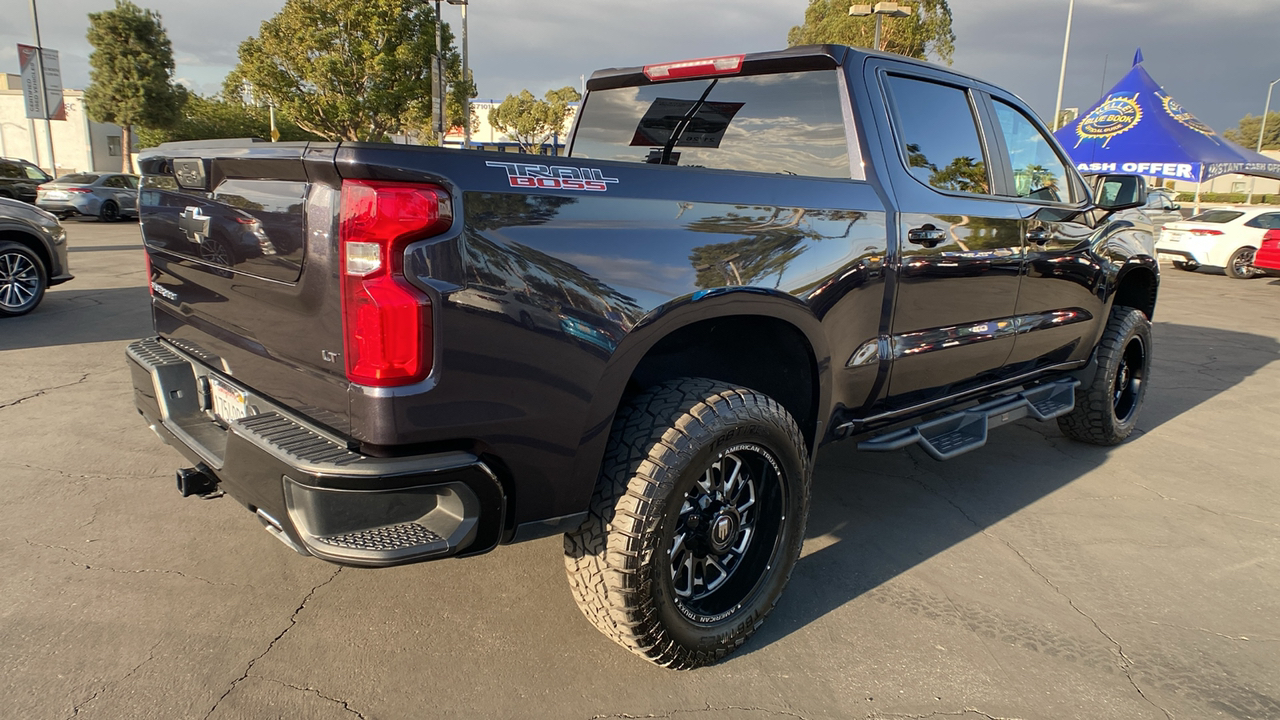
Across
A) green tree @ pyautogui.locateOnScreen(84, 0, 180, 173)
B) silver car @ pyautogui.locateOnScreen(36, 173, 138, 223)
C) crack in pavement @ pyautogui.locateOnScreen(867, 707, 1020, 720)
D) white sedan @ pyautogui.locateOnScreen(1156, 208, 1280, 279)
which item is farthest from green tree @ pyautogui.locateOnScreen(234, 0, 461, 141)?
crack in pavement @ pyautogui.locateOnScreen(867, 707, 1020, 720)

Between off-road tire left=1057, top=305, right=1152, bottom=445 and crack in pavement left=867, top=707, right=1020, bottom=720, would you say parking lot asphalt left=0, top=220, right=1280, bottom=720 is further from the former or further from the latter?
off-road tire left=1057, top=305, right=1152, bottom=445

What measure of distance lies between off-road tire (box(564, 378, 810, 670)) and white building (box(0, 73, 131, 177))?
49.9 metres

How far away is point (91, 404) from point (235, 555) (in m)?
2.66

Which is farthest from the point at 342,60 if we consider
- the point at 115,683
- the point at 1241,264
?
the point at 115,683

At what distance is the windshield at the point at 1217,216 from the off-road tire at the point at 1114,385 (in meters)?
14.0

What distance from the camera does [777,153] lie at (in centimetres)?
339

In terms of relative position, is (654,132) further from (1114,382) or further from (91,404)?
(91,404)

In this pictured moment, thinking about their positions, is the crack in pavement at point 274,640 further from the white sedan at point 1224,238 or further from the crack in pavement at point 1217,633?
the white sedan at point 1224,238

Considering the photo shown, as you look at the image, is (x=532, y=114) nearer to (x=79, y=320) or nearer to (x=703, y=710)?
(x=79, y=320)

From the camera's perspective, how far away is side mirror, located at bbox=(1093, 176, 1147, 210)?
442cm

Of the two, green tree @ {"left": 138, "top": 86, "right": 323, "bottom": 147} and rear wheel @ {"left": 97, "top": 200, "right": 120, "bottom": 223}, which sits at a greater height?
green tree @ {"left": 138, "top": 86, "right": 323, "bottom": 147}

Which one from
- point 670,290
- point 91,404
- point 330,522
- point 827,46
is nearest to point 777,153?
point 827,46

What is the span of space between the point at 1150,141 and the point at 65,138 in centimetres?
4915

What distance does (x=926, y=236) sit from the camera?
326 cm
